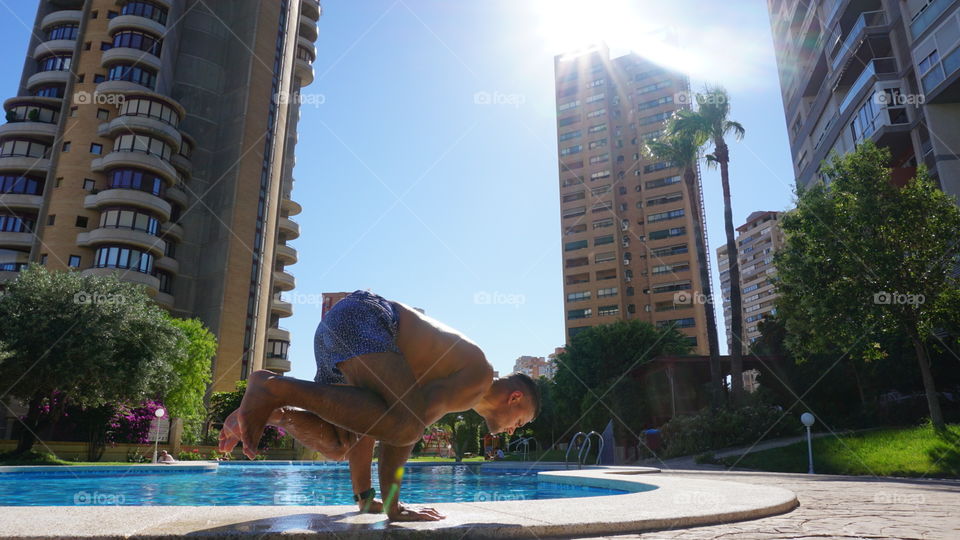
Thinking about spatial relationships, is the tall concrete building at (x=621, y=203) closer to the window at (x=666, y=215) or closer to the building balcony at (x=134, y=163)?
the window at (x=666, y=215)

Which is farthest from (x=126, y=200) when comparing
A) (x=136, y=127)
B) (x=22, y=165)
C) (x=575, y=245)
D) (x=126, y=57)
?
(x=575, y=245)

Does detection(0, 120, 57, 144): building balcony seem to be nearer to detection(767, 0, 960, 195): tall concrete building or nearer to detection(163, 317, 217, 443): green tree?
detection(163, 317, 217, 443): green tree

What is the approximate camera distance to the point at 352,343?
128 inches

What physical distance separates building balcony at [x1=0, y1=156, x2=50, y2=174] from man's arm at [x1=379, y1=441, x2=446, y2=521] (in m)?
51.2

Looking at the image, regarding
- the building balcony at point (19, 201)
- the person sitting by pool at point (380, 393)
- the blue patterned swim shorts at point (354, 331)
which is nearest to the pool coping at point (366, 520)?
the person sitting by pool at point (380, 393)

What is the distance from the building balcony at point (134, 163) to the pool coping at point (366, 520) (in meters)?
45.0

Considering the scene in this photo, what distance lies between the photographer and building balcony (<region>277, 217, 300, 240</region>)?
58125 millimetres

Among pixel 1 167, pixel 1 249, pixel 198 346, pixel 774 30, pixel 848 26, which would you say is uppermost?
pixel 774 30

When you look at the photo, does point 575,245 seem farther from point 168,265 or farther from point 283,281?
point 168,265

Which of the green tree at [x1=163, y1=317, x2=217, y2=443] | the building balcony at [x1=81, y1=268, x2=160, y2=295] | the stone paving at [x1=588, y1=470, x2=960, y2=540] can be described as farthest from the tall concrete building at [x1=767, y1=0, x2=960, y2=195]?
the building balcony at [x1=81, y1=268, x2=160, y2=295]

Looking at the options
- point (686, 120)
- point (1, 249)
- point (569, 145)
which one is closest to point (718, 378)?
point (686, 120)

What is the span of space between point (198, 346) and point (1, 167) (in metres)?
23.2

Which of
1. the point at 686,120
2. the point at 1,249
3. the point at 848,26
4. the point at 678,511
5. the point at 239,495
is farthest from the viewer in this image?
the point at 1,249

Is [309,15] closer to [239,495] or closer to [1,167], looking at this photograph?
[1,167]
